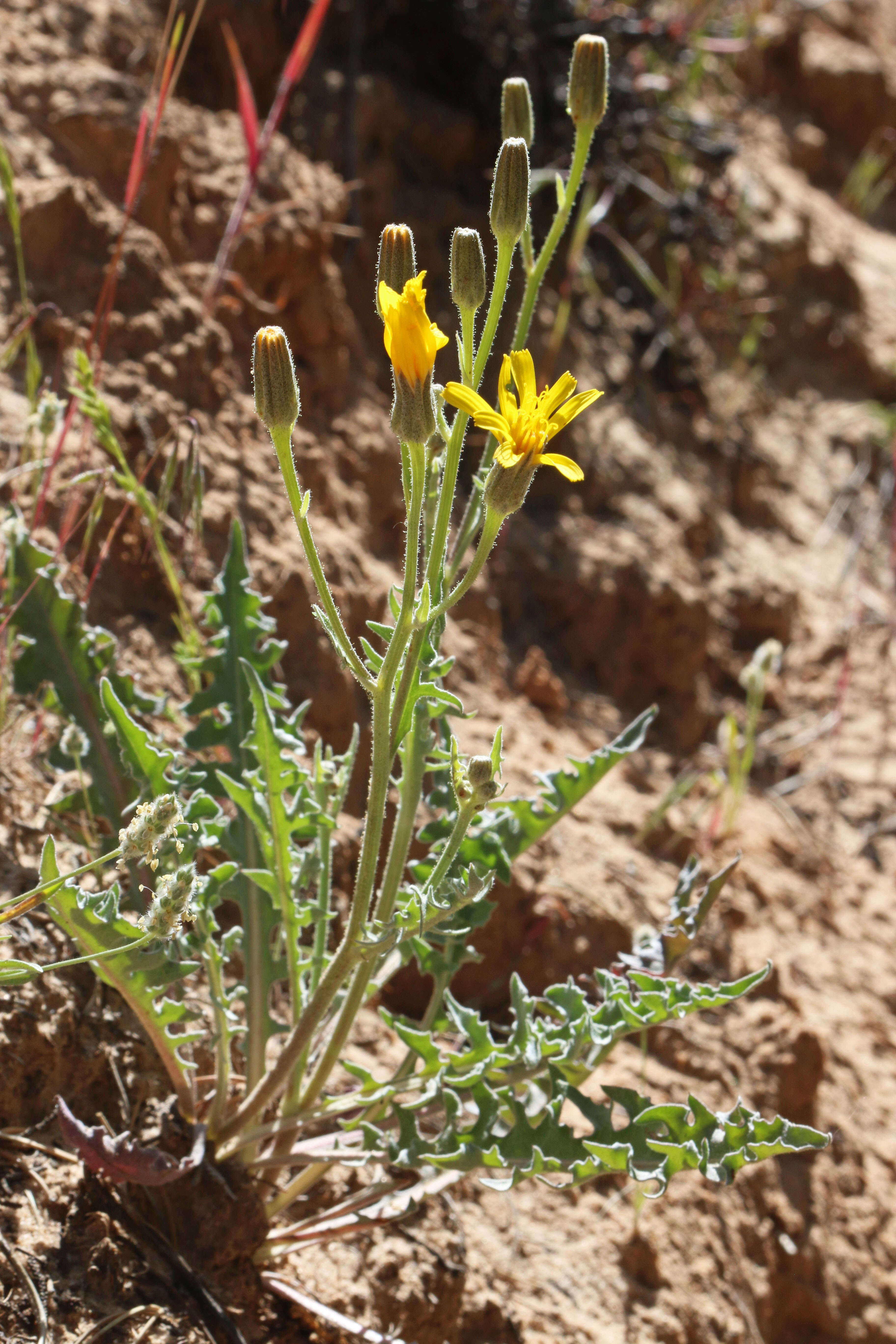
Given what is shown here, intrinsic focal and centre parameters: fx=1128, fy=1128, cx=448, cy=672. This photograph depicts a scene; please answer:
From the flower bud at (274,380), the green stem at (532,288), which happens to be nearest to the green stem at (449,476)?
the green stem at (532,288)

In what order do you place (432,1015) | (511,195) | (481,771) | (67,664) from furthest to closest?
(67,664) → (432,1015) → (511,195) → (481,771)

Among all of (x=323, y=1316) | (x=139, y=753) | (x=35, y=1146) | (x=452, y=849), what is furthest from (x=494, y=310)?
(x=323, y=1316)

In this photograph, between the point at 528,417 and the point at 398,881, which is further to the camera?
the point at 398,881

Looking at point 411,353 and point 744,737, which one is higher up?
point 411,353

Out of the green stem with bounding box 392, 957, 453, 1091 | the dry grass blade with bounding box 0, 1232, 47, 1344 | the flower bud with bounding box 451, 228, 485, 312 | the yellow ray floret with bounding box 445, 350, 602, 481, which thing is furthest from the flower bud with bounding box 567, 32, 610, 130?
the dry grass blade with bounding box 0, 1232, 47, 1344

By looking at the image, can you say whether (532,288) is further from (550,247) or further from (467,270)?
(467,270)

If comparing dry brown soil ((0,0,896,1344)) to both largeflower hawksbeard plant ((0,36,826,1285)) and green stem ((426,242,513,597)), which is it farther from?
green stem ((426,242,513,597))
